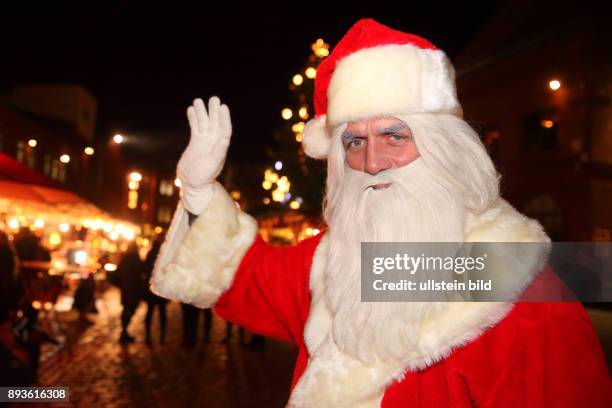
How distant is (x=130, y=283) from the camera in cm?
948

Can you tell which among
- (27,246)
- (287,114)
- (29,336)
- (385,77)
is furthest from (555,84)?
(385,77)

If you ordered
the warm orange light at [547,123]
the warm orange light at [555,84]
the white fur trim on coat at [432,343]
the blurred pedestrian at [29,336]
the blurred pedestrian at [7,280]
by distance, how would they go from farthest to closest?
the warm orange light at [547,123], the warm orange light at [555,84], the blurred pedestrian at [7,280], the blurred pedestrian at [29,336], the white fur trim on coat at [432,343]

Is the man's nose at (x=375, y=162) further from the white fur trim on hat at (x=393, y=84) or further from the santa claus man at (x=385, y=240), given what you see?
the white fur trim on hat at (x=393, y=84)

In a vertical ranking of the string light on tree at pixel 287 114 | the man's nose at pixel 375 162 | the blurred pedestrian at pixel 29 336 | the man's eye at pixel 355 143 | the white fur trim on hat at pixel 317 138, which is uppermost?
the string light on tree at pixel 287 114

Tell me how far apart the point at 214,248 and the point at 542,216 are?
1713cm

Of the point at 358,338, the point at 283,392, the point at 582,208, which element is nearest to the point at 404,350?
the point at 358,338

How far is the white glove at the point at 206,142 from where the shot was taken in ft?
7.26

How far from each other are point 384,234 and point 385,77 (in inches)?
25.4

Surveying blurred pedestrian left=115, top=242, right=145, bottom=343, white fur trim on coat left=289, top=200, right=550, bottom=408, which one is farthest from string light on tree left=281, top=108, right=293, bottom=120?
white fur trim on coat left=289, top=200, right=550, bottom=408

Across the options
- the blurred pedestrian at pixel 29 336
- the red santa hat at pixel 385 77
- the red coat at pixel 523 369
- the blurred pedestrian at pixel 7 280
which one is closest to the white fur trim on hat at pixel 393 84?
the red santa hat at pixel 385 77

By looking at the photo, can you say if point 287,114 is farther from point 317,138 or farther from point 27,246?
point 317,138

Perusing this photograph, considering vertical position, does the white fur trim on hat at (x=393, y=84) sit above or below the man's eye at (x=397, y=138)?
above

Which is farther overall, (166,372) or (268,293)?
(166,372)

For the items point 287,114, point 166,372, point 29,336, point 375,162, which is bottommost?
point 166,372
